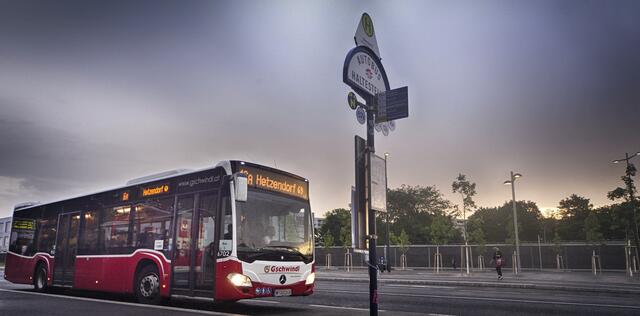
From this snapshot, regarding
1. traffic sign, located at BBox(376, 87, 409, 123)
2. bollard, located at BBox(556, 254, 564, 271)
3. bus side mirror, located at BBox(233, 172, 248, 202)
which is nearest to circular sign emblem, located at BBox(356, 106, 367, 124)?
traffic sign, located at BBox(376, 87, 409, 123)

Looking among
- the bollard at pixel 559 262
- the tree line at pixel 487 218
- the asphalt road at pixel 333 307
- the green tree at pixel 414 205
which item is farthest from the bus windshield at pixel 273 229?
the green tree at pixel 414 205

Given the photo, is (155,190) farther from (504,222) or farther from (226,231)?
(504,222)

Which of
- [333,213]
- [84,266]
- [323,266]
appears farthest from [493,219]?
[84,266]

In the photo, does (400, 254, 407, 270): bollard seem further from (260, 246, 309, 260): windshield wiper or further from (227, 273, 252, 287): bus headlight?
(227, 273, 252, 287): bus headlight

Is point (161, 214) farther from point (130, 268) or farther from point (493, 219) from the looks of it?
point (493, 219)

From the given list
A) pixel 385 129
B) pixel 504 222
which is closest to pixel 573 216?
pixel 504 222

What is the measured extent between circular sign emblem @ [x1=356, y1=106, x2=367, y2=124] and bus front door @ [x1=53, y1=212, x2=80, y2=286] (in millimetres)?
11048

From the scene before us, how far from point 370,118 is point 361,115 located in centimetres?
15

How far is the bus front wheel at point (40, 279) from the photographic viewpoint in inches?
600

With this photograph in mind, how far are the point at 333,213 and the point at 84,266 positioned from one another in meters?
59.3

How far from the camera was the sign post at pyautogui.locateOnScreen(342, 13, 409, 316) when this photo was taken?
5879 mm

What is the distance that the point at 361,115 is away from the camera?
6.56 m

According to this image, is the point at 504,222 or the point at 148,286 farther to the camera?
the point at 504,222

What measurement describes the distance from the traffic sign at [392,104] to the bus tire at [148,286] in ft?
23.9
